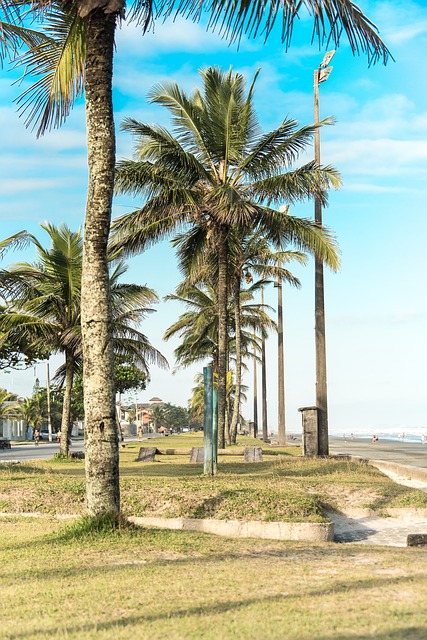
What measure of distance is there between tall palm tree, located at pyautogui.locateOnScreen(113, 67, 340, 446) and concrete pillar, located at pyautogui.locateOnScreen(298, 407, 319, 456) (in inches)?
174

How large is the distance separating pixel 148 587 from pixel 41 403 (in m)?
101

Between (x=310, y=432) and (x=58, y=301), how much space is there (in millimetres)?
9708

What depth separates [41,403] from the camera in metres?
104

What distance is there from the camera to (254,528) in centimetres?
1049

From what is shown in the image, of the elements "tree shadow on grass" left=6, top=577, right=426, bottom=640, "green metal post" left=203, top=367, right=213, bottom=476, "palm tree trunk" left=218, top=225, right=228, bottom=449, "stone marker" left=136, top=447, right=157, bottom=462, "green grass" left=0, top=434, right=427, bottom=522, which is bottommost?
"stone marker" left=136, top=447, right=157, bottom=462

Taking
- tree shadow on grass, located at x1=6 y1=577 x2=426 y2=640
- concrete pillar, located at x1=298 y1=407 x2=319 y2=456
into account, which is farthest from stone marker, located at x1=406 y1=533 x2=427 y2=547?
concrete pillar, located at x1=298 y1=407 x2=319 y2=456

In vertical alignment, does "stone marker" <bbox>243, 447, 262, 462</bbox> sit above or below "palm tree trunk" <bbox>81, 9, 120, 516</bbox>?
below

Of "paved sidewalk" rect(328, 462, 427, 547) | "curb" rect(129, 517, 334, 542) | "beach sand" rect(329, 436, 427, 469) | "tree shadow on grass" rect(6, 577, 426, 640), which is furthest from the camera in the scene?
"beach sand" rect(329, 436, 427, 469)

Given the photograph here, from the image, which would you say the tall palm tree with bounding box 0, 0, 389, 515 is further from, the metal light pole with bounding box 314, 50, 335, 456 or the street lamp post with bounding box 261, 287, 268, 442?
the street lamp post with bounding box 261, 287, 268, 442

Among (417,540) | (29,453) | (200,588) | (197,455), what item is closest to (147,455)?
(197,455)

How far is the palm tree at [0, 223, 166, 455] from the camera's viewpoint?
86.7 ft

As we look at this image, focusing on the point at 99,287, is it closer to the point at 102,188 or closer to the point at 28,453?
the point at 102,188

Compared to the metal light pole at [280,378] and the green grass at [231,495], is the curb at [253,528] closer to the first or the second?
the green grass at [231,495]

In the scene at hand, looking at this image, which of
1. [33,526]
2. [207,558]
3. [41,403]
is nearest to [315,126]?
[33,526]
